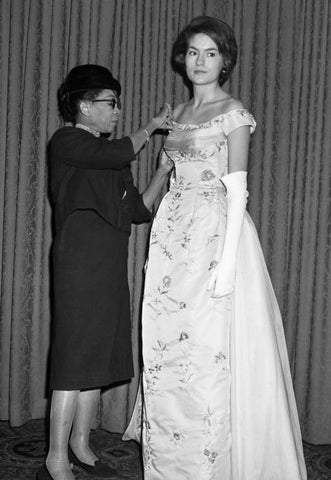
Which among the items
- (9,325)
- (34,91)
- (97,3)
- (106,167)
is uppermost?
(97,3)

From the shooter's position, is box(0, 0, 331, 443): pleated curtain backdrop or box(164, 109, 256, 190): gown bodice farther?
box(0, 0, 331, 443): pleated curtain backdrop

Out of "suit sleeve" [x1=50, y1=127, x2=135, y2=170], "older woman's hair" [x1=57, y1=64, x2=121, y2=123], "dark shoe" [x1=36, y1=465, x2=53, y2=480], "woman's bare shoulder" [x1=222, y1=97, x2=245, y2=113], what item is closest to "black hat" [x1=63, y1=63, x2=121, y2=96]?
"older woman's hair" [x1=57, y1=64, x2=121, y2=123]

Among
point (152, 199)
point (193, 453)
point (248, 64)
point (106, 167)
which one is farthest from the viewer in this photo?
point (248, 64)

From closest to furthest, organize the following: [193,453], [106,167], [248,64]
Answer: [193,453] → [106,167] → [248,64]

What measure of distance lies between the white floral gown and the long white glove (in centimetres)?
6

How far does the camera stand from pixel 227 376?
191 centimetres

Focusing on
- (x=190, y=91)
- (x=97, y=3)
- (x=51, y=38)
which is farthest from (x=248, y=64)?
(x=51, y=38)

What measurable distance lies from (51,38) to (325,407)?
199cm

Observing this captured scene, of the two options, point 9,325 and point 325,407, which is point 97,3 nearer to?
point 9,325

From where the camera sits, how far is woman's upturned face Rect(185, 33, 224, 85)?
2.05 metres

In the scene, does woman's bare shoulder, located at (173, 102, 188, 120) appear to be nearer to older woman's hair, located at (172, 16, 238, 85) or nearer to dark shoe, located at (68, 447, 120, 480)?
older woman's hair, located at (172, 16, 238, 85)

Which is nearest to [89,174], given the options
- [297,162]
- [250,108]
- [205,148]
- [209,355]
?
[205,148]

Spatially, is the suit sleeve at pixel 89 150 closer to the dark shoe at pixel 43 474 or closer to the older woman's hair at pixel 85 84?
the older woman's hair at pixel 85 84

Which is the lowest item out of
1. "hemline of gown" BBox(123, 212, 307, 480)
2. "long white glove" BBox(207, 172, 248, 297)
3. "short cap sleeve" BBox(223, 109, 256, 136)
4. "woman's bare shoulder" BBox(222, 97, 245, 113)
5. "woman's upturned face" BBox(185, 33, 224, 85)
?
"hemline of gown" BBox(123, 212, 307, 480)
